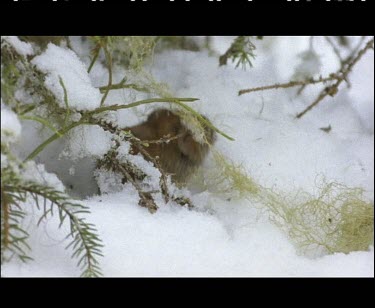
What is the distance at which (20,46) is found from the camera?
824mm

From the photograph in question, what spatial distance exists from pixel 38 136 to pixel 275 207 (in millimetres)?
485

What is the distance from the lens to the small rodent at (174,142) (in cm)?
117

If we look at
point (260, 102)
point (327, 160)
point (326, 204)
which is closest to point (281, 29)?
point (260, 102)

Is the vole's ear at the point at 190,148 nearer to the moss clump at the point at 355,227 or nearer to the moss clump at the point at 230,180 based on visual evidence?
the moss clump at the point at 230,180

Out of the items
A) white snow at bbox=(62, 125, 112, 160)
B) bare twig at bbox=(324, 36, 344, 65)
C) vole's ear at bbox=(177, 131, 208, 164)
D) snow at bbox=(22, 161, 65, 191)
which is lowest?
snow at bbox=(22, 161, 65, 191)

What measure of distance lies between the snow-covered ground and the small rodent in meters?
Result: 0.03

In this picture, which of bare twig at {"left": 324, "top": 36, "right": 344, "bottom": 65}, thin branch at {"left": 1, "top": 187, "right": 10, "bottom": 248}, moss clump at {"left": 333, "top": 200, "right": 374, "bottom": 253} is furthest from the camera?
bare twig at {"left": 324, "top": 36, "right": 344, "bottom": 65}

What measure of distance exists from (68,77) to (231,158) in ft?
1.47

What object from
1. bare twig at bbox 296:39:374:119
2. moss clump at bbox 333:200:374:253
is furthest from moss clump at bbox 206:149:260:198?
bare twig at bbox 296:39:374:119

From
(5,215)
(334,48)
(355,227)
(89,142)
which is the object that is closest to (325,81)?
(334,48)

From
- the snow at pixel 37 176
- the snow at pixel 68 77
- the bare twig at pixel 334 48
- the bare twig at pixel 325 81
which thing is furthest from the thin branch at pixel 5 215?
the bare twig at pixel 334 48

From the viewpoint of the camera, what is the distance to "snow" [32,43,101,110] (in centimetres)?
86

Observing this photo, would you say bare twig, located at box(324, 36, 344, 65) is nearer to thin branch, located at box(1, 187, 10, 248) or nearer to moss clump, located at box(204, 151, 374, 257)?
moss clump, located at box(204, 151, 374, 257)

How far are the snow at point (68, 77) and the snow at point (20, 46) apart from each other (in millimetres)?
17
